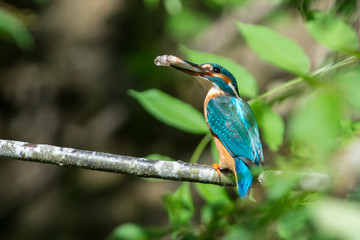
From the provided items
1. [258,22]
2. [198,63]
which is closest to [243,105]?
[198,63]

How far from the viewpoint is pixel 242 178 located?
158 centimetres

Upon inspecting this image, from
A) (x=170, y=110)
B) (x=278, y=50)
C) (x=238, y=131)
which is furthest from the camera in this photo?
(x=238, y=131)

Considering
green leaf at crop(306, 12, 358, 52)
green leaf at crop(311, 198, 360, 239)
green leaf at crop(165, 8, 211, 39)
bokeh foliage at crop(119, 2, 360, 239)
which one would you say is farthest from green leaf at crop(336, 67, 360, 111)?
green leaf at crop(165, 8, 211, 39)

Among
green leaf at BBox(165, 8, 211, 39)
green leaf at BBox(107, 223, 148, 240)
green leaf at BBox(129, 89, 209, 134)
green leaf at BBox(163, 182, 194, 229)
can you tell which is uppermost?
green leaf at BBox(129, 89, 209, 134)

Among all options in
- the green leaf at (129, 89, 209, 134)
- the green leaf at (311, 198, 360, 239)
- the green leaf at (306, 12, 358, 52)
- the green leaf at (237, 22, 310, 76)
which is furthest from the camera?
the green leaf at (129, 89, 209, 134)

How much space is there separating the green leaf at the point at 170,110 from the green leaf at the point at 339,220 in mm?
1095

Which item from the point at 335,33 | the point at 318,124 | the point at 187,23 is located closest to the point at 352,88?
the point at 318,124

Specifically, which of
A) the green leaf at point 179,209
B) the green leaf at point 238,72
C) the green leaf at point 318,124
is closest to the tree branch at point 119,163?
the green leaf at point 179,209

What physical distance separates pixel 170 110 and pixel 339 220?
3.77 feet

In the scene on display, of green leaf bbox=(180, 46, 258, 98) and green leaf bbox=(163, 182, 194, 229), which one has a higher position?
green leaf bbox=(180, 46, 258, 98)

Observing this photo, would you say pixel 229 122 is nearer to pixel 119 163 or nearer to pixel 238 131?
pixel 238 131

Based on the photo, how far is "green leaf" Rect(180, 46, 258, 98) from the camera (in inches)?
65.4

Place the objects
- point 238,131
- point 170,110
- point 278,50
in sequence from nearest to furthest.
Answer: point 278,50
point 170,110
point 238,131

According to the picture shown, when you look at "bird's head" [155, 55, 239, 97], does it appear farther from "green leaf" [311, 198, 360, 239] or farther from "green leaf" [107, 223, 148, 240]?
"green leaf" [311, 198, 360, 239]
